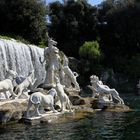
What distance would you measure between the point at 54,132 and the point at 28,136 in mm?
1275

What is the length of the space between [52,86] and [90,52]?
112 ft

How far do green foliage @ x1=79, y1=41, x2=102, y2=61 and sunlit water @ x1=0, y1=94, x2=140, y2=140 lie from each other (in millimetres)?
38325

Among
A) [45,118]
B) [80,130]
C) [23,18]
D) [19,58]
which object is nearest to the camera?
[80,130]

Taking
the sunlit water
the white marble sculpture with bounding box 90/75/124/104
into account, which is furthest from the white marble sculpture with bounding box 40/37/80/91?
the sunlit water

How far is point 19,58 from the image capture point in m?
40.7

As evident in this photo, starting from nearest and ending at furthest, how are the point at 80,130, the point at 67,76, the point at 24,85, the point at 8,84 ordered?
the point at 80,130 < the point at 8,84 < the point at 24,85 < the point at 67,76

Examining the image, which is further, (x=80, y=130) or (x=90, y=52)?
(x=90, y=52)

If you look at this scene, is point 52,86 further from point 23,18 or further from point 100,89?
point 23,18

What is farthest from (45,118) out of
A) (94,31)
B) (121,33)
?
(94,31)

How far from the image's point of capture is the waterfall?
3844 cm

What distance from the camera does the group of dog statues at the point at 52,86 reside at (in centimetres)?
2142

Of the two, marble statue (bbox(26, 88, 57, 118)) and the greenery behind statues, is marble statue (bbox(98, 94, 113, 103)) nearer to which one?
marble statue (bbox(26, 88, 57, 118))

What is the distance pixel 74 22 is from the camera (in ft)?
218

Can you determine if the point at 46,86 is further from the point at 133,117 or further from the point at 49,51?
the point at 133,117
